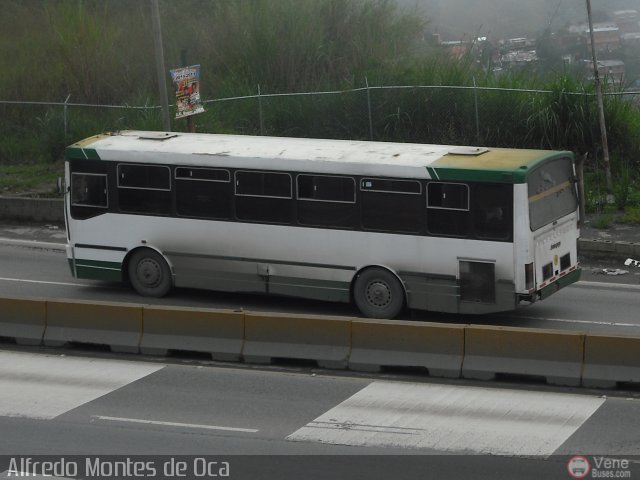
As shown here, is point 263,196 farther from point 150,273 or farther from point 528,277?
point 528,277

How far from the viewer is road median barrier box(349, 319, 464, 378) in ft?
43.4

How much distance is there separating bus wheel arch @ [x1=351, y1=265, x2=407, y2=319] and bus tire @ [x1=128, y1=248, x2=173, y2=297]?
3127mm

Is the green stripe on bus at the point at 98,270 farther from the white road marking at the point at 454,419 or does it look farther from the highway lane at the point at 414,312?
the white road marking at the point at 454,419

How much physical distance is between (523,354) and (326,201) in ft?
14.6

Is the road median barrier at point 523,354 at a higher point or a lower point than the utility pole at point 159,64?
lower

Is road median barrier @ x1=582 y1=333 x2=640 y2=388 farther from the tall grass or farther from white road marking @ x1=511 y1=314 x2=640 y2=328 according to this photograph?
the tall grass

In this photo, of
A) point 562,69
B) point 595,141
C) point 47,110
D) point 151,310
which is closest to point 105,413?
point 151,310

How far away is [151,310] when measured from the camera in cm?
1455

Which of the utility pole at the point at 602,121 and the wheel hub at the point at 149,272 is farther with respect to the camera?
the utility pole at the point at 602,121

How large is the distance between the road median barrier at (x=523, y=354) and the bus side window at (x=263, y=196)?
4337 mm

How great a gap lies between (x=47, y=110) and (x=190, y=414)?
20.7 m

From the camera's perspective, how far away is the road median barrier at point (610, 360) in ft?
40.6

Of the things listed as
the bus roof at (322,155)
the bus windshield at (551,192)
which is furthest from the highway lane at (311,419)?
the bus roof at (322,155)

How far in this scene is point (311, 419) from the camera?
11.7m
